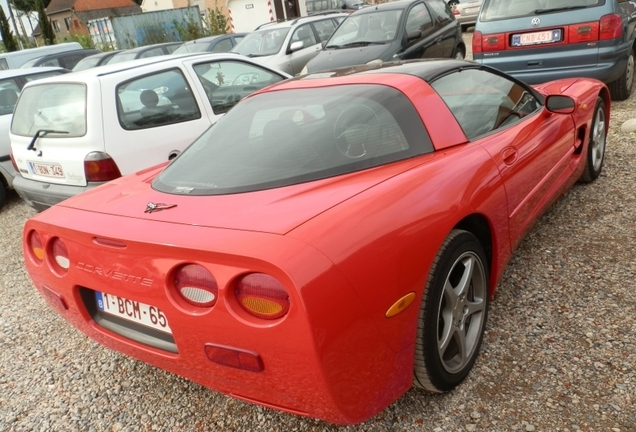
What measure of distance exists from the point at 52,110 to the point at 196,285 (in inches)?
135

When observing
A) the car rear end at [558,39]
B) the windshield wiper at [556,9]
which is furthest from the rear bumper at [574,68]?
the windshield wiper at [556,9]

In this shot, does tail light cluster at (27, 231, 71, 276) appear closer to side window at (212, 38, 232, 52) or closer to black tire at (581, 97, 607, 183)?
black tire at (581, 97, 607, 183)

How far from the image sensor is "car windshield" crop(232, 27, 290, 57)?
10.3 meters

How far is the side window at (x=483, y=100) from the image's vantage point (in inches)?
104

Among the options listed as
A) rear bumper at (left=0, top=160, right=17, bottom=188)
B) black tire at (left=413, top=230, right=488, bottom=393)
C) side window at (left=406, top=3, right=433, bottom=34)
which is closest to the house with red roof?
side window at (left=406, top=3, right=433, bottom=34)

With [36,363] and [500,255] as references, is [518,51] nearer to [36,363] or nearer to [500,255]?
[500,255]

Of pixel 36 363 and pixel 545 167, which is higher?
pixel 545 167

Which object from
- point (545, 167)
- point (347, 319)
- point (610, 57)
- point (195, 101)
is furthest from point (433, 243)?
point (610, 57)

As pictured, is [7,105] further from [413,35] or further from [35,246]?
[413,35]

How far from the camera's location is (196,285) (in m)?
1.76

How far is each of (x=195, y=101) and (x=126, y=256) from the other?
3.09 metres

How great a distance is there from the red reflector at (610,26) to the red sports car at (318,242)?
3.74 metres

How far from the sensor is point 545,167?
3039mm

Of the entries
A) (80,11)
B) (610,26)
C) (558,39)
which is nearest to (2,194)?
(558,39)
